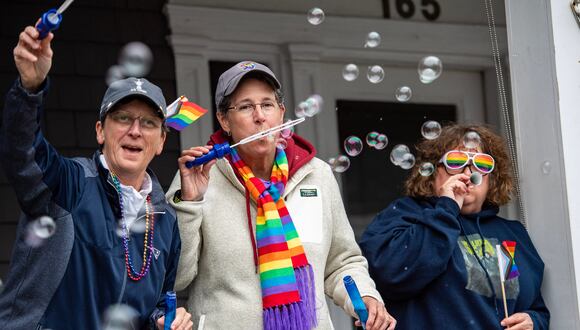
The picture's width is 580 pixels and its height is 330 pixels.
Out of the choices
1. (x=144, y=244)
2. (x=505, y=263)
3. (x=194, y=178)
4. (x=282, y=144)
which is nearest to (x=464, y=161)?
(x=505, y=263)

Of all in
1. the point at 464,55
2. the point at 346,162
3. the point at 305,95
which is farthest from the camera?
A: the point at 464,55

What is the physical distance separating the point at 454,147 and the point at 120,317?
1.69 m

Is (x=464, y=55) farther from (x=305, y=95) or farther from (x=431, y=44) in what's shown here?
(x=305, y=95)

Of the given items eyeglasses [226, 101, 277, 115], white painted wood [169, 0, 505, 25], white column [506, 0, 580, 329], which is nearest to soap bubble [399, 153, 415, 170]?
white column [506, 0, 580, 329]

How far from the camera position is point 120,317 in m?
3.43

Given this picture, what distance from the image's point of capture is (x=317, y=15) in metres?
4.67

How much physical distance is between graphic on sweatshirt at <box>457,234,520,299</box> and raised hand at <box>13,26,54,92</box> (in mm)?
1873

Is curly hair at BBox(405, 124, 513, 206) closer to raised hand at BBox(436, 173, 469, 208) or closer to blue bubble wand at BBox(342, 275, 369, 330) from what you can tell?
raised hand at BBox(436, 173, 469, 208)

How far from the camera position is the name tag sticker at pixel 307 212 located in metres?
4.04

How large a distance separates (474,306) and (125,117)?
1.55 m

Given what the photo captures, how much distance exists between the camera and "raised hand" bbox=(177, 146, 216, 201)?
3.78 m

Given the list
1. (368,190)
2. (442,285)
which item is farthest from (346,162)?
(368,190)

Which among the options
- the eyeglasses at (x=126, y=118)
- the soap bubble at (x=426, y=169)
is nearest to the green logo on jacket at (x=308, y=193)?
the soap bubble at (x=426, y=169)

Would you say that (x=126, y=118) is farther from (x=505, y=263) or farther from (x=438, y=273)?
(x=505, y=263)
